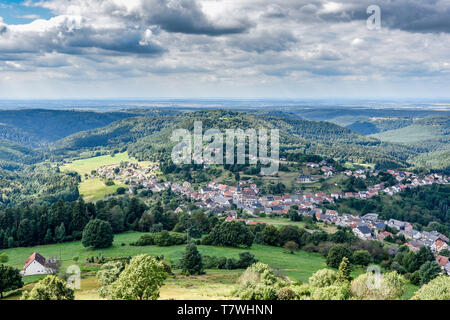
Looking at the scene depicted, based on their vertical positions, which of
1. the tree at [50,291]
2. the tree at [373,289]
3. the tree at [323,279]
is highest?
the tree at [50,291]

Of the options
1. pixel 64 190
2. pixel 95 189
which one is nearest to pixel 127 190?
pixel 95 189

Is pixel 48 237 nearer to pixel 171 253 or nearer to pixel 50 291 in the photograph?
pixel 171 253

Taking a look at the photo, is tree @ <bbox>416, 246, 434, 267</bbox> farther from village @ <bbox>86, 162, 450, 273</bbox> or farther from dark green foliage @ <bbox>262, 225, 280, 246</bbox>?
dark green foliage @ <bbox>262, 225, 280, 246</bbox>

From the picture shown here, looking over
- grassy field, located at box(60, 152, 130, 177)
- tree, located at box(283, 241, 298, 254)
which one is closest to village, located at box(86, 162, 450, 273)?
tree, located at box(283, 241, 298, 254)

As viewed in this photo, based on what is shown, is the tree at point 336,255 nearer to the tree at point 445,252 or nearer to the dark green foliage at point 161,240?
the dark green foliage at point 161,240

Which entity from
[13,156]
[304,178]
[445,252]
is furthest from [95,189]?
[13,156]

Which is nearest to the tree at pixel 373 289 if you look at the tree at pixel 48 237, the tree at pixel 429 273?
the tree at pixel 429 273
